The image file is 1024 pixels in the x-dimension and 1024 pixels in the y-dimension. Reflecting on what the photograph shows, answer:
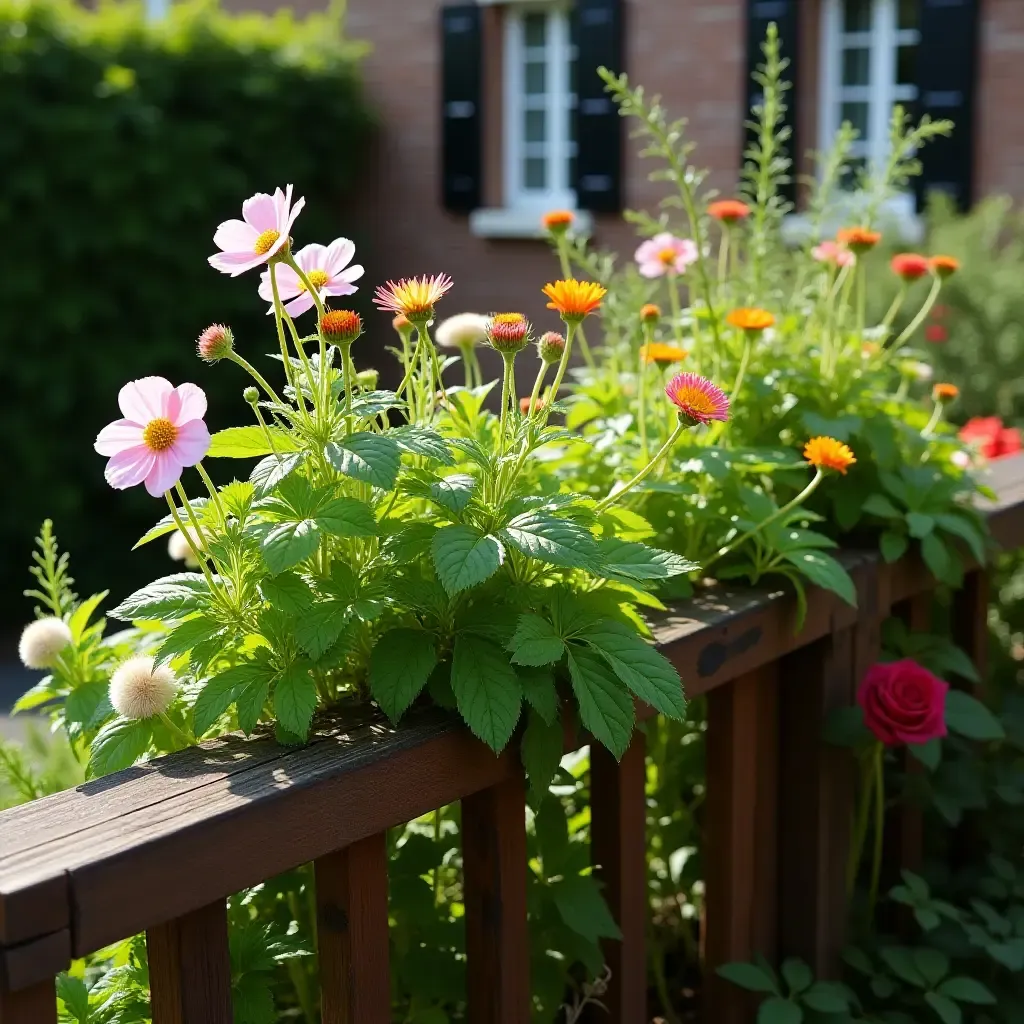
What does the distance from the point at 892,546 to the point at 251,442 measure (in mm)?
969

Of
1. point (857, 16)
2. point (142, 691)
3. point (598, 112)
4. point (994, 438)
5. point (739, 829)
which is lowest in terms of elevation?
point (739, 829)

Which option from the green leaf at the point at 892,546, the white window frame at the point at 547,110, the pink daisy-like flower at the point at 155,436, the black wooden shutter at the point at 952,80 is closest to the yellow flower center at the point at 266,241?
the pink daisy-like flower at the point at 155,436

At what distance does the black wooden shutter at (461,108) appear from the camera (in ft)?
27.6

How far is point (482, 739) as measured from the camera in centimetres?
124

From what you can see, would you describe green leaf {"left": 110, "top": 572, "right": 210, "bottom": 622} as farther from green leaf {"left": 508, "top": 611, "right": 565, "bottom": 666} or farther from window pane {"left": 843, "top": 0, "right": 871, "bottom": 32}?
window pane {"left": 843, "top": 0, "right": 871, "bottom": 32}

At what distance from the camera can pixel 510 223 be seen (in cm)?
831

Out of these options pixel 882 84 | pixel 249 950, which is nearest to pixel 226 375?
pixel 882 84

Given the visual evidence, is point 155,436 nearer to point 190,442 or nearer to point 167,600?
point 190,442

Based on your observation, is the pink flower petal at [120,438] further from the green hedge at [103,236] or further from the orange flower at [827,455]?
the green hedge at [103,236]

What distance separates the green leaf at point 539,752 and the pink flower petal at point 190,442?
40cm

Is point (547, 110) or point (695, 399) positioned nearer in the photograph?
point (695, 399)

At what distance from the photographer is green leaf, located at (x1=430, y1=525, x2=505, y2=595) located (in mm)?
1177

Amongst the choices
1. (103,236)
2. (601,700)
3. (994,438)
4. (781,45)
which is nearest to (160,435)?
(601,700)

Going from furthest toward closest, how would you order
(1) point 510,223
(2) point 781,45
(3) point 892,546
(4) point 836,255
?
1. (1) point 510,223
2. (2) point 781,45
3. (4) point 836,255
4. (3) point 892,546
